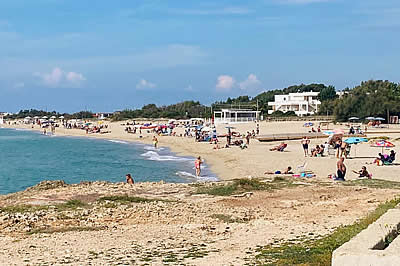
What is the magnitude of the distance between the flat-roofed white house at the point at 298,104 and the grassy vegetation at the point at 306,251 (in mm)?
90892

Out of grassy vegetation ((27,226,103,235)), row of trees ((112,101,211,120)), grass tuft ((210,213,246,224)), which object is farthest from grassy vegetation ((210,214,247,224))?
row of trees ((112,101,211,120))

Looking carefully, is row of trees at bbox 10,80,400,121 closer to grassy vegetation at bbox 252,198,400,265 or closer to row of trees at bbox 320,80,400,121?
row of trees at bbox 320,80,400,121

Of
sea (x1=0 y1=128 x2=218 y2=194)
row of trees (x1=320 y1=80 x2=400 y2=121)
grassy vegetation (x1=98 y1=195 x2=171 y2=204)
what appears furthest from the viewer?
row of trees (x1=320 y1=80 x2=400 y2=121)

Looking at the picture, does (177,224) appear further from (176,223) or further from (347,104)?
(347,104)

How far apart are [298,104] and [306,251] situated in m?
97.0

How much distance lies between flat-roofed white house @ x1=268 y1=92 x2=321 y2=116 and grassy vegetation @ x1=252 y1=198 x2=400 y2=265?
90.9m

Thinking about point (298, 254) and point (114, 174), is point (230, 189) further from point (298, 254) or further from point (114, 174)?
point (114, 174)

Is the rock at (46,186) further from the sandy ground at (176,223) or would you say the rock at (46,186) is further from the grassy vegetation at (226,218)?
the grassy vegetation at (226,218)

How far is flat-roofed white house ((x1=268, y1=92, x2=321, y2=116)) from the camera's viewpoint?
104m

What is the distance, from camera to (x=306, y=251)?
31.7ft

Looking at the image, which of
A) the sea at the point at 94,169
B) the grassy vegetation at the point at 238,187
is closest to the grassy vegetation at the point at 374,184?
the grassy vegetation at the point at 238,187

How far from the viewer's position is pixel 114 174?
37000 millimetres

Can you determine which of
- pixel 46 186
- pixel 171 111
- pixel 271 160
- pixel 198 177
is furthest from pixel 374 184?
pixel 171 111

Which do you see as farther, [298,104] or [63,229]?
[298,104]
